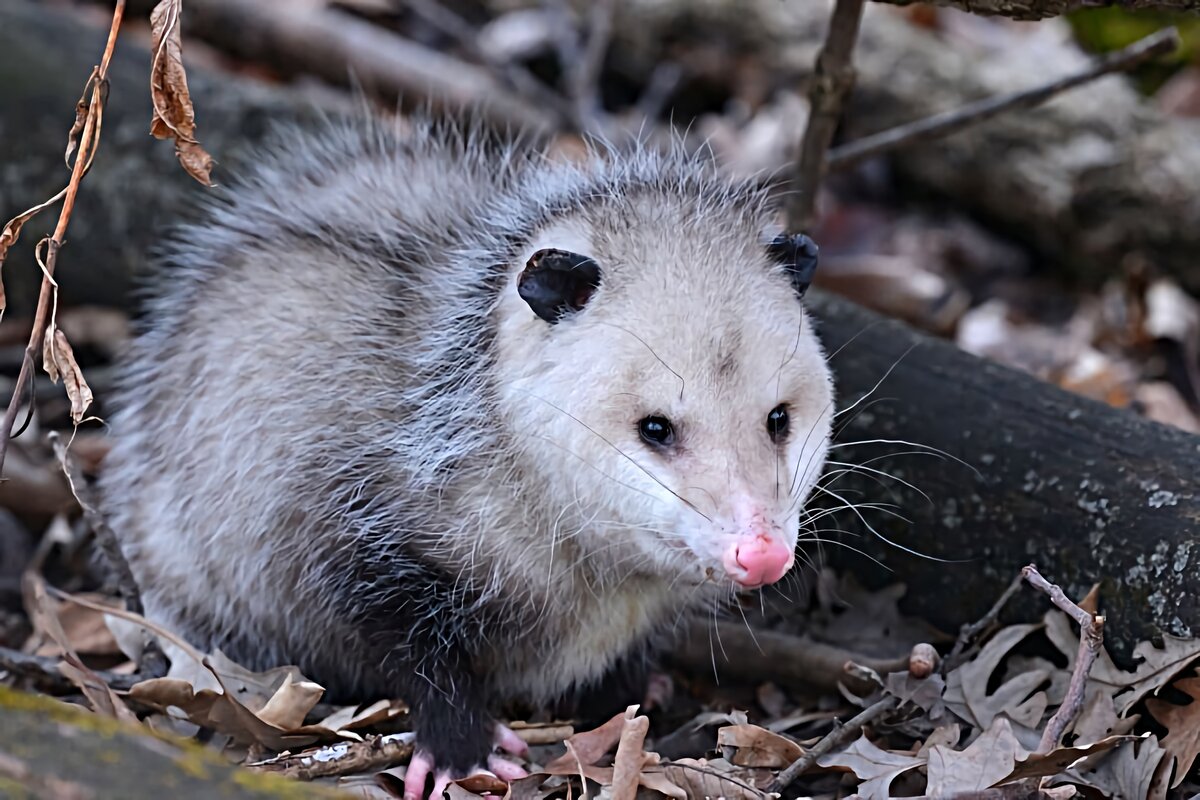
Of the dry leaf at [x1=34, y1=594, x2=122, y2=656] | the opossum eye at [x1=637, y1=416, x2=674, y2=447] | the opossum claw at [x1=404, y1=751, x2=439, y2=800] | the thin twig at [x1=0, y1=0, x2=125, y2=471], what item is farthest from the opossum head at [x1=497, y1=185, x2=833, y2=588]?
the dry leaf at [x1=34, y1=594, x2=122, y2=656]

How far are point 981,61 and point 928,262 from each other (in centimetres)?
67

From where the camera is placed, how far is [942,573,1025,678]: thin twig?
2.10m

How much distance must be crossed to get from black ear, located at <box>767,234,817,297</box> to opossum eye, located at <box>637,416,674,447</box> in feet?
1.21

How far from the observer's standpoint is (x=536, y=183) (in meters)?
2.28

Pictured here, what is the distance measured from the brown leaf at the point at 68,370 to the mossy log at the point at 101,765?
475 millimetres

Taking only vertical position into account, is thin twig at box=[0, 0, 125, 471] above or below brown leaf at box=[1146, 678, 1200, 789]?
above

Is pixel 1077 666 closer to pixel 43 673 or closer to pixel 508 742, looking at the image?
pixel 508 742

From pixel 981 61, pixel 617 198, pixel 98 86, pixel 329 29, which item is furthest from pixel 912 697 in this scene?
pixel 329 29

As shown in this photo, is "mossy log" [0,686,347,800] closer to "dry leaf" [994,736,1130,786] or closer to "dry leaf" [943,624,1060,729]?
"dry leaf" [994,736,1130,786]

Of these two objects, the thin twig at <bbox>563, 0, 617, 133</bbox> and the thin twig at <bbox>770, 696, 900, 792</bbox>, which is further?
the thin twig at <bbox>563, 0, 617, 133</bbox>

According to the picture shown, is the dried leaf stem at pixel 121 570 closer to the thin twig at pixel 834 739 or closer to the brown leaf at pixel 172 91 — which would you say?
the brown leaf at pixel 172 91

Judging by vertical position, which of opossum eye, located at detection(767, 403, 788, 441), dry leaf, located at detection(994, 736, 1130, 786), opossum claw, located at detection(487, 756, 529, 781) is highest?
opossum eye, located at detection(767, 403, 788, 441)

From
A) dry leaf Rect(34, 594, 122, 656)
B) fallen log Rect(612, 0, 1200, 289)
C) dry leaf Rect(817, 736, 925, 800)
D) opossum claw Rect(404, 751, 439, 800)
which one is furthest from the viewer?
fallen log Rect(612, 0, 1200, 289)

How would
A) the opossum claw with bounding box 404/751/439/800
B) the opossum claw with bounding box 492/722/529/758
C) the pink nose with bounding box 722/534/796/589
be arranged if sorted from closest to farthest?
the pink nose with bounding box 722/534/796/589 → the opossum claw with bounding box 404/751/439/800 → the opossum claw with bounding box 492/722/529/758
